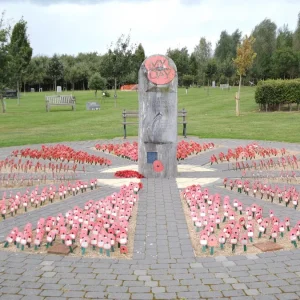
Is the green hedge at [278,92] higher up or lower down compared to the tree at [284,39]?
lower down

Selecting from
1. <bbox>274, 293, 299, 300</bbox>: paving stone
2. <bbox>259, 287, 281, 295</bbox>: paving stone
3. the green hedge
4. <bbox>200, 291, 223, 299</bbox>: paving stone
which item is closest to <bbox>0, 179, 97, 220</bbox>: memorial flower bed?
<bbox>200, 291, 223, 299</bbox>: paving stone

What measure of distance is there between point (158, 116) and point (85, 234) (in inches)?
177

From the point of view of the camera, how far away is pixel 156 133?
9320mm

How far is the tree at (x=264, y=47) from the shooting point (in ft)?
216

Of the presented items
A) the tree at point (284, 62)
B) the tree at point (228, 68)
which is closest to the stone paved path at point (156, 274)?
the tree at point (284, 62)

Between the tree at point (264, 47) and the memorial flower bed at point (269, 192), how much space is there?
60.2 meters

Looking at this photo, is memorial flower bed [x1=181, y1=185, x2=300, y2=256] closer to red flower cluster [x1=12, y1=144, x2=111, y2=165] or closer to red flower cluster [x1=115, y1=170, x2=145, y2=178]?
red flower cluster [x1=115, y1=170, x2=145, y2=178]

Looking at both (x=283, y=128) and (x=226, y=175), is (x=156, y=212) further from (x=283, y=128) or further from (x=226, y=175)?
(x=283, y=128)

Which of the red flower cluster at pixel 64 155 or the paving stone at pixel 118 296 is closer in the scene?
the paving stone at pixel 118 296

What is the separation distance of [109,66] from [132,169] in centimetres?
2674

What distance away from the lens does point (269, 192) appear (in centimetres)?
762

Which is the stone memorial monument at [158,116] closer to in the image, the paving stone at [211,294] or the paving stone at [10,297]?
the paving stone at [211,294]

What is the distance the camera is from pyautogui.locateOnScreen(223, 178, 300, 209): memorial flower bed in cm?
726

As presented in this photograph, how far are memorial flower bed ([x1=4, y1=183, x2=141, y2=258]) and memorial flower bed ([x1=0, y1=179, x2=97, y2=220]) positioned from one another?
3.35 feet
